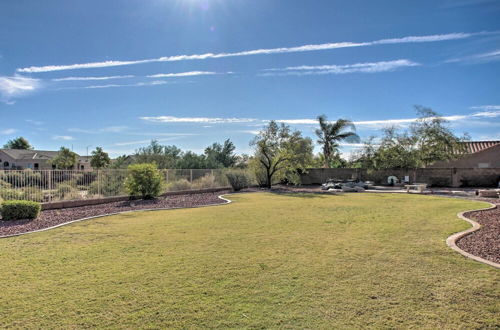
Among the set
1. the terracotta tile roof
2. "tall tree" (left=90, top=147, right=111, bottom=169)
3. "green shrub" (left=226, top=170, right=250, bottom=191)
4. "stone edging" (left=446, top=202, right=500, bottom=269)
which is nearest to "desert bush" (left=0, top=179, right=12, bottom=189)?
"green shrub" (left=226, top=170, right=250, bottom=191)

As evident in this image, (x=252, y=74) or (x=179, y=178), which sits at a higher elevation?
(x=252, y=74)

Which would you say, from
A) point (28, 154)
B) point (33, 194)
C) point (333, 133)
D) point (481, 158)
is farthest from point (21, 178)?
point (28, 154)

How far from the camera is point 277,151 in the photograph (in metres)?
26.4

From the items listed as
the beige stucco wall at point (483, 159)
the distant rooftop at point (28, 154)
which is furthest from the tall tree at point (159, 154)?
the distant rooftop at point (28, 154)

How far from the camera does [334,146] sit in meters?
35.6

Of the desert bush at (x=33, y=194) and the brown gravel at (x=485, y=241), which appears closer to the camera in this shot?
the brown gravel at (x=485, y=241)

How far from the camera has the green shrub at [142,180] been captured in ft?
50.8

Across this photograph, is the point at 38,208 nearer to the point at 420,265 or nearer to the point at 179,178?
the point at 179,178

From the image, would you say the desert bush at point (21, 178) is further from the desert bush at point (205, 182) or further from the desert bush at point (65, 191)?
the desert bush at point (205, 182)

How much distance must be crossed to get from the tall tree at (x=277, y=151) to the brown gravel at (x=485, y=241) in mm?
17497

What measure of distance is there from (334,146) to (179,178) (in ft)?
71.6

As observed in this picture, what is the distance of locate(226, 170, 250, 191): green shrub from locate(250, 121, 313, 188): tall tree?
99.3 inches

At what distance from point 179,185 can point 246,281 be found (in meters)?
16.2

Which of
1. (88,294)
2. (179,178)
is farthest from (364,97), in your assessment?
(88,294)
